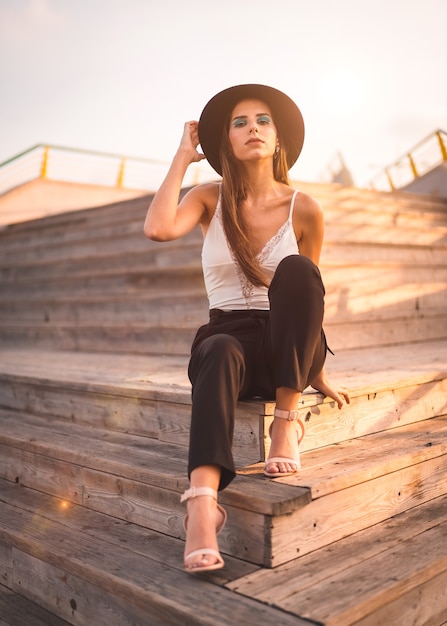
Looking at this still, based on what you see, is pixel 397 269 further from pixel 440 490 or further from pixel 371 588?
pixel 371 588

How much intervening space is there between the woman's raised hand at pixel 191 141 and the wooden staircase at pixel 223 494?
0.88 meters

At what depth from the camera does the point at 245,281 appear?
1.97m

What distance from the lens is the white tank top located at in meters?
1.97

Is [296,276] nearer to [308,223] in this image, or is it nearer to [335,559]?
[308,223]

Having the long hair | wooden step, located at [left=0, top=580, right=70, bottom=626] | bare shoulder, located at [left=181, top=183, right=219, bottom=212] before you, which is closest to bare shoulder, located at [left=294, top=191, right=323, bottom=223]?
the long hair

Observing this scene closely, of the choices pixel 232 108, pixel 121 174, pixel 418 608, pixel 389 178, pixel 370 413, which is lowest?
pixel 418 608

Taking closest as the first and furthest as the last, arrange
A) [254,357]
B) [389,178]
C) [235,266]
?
[254,357] → [235,266] → [389,178]

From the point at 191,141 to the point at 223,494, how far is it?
1234 millimetres

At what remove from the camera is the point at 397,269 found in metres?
4.43

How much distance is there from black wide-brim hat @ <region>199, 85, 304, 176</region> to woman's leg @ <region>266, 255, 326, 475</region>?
2.02 ft

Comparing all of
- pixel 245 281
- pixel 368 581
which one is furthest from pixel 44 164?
pixel 368 581

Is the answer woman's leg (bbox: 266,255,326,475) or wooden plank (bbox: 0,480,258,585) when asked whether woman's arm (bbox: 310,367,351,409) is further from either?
wooden plank (bbox: 0,480,258,585)

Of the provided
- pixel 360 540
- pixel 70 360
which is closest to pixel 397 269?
pixel 70 360

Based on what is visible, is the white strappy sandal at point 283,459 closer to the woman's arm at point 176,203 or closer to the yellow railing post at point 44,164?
the woman's arm at point 176,203
